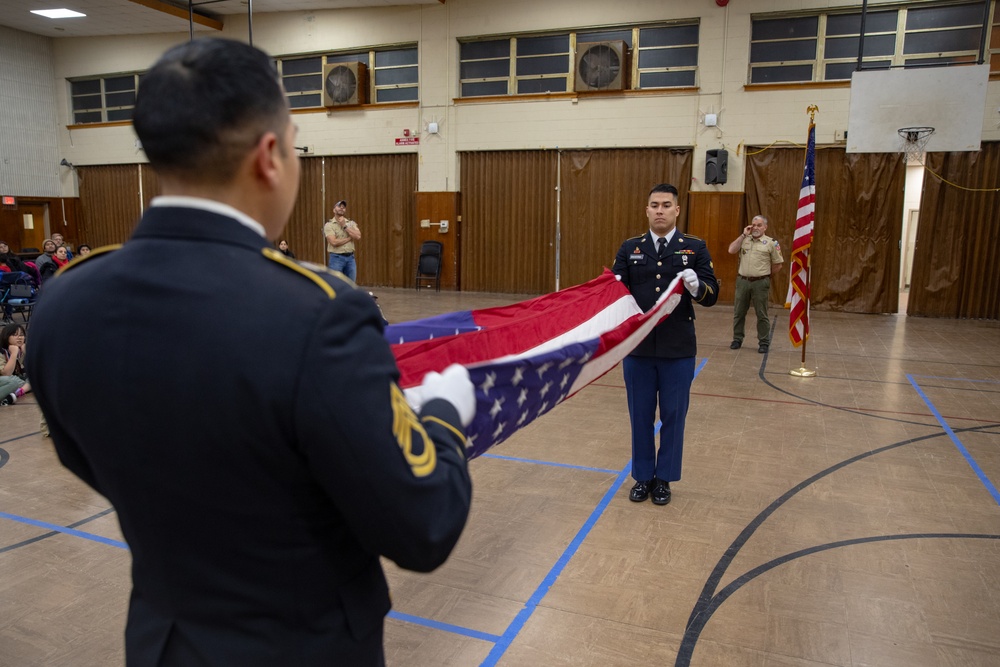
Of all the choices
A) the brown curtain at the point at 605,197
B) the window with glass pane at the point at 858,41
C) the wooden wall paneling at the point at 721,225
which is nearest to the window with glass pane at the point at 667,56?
the window with glass pane at the point at 858,41

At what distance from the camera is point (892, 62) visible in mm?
11438

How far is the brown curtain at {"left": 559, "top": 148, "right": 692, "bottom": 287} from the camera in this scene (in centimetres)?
1281

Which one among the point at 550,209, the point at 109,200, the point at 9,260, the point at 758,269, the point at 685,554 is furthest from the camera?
the point at 109,200

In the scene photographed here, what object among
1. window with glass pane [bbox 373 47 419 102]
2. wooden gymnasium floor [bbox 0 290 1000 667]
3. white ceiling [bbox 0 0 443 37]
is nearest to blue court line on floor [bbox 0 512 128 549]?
wooden gymnasium floor [bbox 0 290 1000 667]

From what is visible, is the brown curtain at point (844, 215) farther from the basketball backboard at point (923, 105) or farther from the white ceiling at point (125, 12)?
the white ceiling at point (125, 12)

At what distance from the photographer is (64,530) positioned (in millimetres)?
3611

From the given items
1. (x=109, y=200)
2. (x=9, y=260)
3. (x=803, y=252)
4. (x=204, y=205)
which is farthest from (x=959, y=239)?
(x=109, y=200)

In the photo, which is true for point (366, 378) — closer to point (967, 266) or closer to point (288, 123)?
point (288, 123)

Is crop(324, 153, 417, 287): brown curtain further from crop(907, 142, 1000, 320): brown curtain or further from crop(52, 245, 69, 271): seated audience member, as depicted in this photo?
crop(907, 142, 1000, 320): brown curtain

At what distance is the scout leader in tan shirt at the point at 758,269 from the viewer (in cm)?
851

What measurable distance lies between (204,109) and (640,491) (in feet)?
11.7

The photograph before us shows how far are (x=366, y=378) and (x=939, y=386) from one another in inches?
298

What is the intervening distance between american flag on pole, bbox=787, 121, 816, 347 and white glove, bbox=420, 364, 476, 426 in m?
6.63

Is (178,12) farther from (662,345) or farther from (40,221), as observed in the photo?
(662,345)
